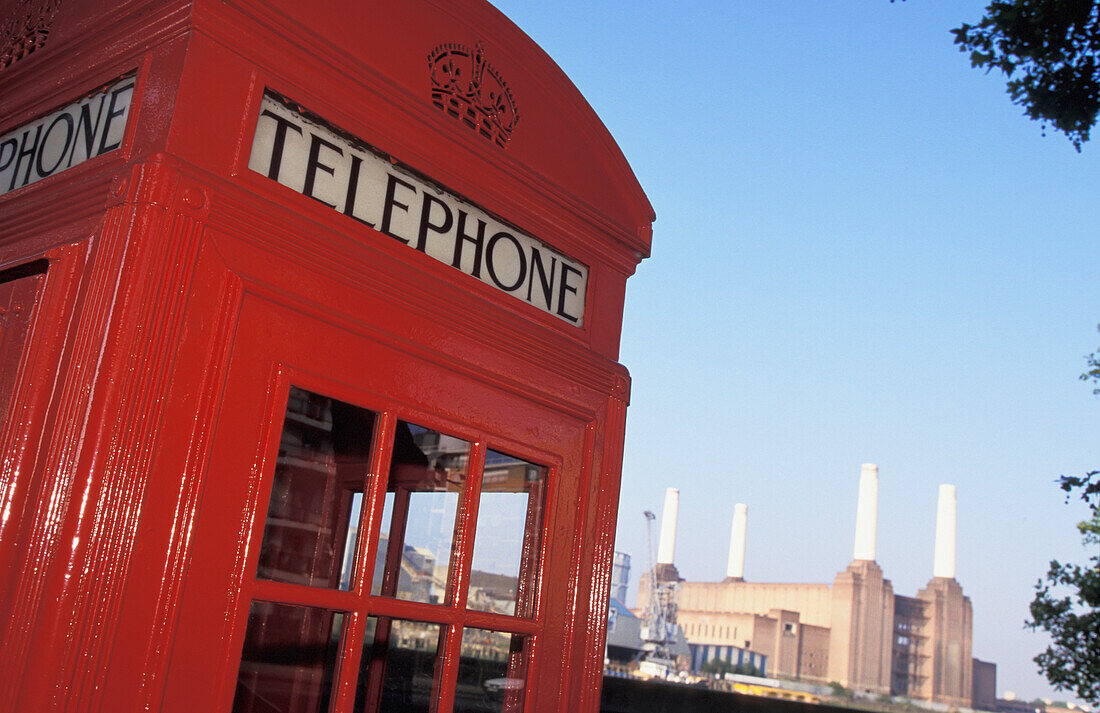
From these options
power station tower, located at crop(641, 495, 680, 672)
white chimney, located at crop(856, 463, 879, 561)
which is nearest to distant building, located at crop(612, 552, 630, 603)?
power station tower, located at crop(641, 495, 680, 672)

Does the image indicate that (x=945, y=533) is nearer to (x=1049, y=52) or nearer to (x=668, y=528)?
(x=668, y=528)

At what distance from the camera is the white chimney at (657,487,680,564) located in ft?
184

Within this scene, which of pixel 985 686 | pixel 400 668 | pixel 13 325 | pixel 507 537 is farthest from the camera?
pixel 985 686

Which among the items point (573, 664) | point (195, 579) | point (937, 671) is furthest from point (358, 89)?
point (937, 671)

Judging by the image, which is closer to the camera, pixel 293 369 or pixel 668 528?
pixel 293 369

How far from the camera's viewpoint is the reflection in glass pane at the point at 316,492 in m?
1.01

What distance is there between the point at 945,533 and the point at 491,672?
53.7 m

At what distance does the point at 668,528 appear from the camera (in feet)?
185

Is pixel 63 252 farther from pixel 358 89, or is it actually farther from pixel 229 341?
pixel 358 89

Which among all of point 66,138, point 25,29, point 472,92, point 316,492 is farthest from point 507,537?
point 25,29

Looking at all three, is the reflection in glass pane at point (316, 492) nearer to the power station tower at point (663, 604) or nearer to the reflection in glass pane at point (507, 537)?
the reflection in glass pane at point (507, 537)

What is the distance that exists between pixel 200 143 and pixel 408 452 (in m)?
0.41

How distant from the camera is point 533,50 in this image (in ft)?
4.62

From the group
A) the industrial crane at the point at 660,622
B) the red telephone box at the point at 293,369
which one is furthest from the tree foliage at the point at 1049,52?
the industrial crane at the point at 660,622
